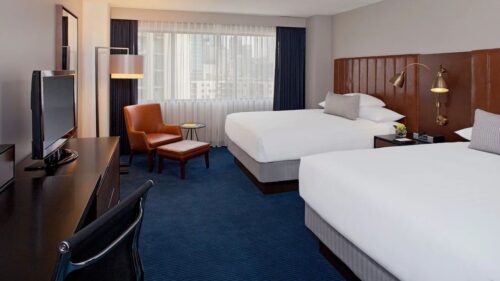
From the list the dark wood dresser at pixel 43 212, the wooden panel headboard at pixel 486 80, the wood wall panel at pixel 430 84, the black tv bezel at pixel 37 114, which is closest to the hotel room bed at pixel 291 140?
the wood wall panel at pixel 430 84

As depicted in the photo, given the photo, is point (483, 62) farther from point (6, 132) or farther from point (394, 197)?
point (6, 132)

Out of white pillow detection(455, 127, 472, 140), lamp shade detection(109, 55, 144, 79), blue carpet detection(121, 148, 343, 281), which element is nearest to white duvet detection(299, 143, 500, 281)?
blue carpet detection(121, 148, 343, 281)

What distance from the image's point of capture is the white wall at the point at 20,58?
2.08 meters

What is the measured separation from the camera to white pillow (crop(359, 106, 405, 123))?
4.25 metres

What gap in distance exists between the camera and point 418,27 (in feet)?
13.6

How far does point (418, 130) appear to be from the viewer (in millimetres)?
4188

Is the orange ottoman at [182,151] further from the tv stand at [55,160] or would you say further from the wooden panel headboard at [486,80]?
the wooden panel headboard at [486,80]

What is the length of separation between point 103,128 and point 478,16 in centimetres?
463

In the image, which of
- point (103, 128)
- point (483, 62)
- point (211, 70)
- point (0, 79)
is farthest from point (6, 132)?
point (211, 70)

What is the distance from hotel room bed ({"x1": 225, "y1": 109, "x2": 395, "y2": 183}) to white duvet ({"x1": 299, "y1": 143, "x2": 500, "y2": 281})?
1.04m

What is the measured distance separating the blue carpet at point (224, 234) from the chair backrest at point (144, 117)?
95 cm

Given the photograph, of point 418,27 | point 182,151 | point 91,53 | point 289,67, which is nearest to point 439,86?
point 418,27

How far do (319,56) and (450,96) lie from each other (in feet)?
8.75

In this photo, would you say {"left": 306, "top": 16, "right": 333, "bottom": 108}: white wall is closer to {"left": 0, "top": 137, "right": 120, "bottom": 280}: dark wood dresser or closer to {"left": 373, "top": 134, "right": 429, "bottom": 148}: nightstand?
{"left": 373, "top": 134, "right": 429, "bottom": 148}: nightstand
